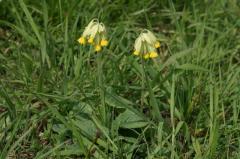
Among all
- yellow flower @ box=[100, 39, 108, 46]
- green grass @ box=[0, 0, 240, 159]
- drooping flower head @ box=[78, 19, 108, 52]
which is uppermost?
drooping flower head @ box=[78, 19, 108, 52]

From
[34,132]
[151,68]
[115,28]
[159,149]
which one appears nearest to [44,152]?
[34,132]

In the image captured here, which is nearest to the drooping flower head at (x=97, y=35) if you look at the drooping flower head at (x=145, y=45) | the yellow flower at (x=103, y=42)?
the yellow flower at (x=103, y=42)

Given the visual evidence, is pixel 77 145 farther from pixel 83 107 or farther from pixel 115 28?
pixel 115 28

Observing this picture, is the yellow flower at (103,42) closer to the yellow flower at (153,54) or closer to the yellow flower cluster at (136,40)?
the yellow flower cluster at (136,40)

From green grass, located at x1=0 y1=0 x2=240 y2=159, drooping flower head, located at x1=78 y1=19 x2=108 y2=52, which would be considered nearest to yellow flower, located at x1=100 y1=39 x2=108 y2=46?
drooping flower head, located at x1=78 y1=19 x2=108 y2=52

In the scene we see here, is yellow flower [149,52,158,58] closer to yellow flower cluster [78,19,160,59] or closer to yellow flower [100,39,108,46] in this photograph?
yellow flower cluster [78,19,160,59]

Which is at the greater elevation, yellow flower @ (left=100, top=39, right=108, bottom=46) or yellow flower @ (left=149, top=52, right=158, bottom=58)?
yellow flower @ (left=100, top=39, right=108, bottom=46)
